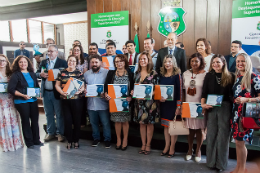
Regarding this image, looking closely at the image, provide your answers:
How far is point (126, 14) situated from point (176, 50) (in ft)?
7.12

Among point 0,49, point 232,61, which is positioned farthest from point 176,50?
point 0,49

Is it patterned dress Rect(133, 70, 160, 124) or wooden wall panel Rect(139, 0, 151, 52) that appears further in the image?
wooden wall panel Rect(139, 0, 151, 52)

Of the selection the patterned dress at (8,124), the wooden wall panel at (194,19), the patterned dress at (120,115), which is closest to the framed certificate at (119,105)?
the patterned dress at (120,115)

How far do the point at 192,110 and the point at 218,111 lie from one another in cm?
32

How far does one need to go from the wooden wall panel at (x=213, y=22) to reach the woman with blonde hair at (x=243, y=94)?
7.29 ft

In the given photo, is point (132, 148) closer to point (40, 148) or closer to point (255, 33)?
point (40, 148)

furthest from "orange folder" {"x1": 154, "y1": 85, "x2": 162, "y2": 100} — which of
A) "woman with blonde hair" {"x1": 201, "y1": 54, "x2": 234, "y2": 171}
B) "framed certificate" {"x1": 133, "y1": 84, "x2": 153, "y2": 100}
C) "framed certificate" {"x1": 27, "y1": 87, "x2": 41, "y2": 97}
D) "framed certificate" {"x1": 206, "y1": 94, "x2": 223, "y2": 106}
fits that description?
"framed certificate" {"x1": 27, "y1": 87, "x2": 41, "y2": 97}

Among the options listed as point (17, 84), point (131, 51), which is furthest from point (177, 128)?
point (17, 84)

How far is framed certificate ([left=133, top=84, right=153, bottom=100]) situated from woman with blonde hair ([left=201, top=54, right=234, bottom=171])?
0.70 metres

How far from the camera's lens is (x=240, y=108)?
7.32 feet

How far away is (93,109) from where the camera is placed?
3.37 meters

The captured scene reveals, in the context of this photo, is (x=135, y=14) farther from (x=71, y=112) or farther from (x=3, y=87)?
(x=3, y=87)

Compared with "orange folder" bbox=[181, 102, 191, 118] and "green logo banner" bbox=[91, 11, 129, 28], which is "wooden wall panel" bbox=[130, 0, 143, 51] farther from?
"orange folder" bbox=[181, 102, 191, 118]

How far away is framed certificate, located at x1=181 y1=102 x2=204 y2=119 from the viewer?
2.66 metres
